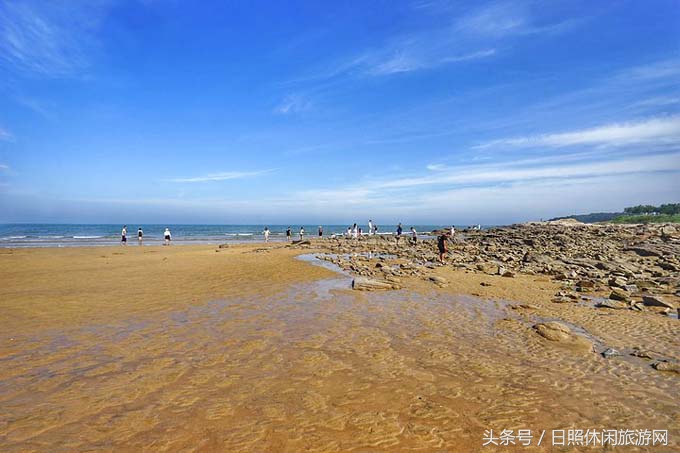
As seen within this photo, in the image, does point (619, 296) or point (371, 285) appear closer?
point (619, 296)

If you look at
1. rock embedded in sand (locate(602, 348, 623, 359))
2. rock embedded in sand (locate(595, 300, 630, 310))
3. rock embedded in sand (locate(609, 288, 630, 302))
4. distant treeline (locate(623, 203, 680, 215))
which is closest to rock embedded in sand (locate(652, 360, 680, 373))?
rock embedded in sand (locate(602, 348, 623, 359))

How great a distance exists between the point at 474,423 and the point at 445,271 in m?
16.2

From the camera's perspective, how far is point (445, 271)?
68.3 ft

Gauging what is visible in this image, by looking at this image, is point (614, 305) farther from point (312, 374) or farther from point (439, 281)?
point (312, 374)

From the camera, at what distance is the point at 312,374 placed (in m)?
6.90

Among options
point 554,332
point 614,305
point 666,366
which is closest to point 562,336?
point 554,332

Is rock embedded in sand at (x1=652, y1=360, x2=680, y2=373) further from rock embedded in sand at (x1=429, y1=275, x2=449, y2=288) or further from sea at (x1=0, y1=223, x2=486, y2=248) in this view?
sea at (x1=0, y1=223, x2=486, y2=248)

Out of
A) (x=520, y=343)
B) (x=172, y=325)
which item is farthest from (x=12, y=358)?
(x=520, y=343)

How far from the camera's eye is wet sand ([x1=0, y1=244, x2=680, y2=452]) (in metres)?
4.96

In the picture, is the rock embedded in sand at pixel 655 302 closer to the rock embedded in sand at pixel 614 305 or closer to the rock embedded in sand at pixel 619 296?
the rock embedded in sand at pixel 619 296

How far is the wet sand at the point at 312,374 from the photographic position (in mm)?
4957

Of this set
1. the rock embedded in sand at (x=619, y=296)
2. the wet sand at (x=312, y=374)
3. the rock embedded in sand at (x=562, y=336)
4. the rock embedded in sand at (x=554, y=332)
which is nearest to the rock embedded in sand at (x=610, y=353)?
the wet sand at (x=312, y=374)

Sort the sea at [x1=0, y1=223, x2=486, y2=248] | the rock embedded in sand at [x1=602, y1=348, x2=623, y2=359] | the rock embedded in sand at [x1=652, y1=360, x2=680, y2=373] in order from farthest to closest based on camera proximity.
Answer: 1. the sea at [x1=0, y1=223, x2=486, y2=248]
2. the rock embedded in sand at [x1=602, y1=348, x2=623, y2=359]
3. the rock embedded in sand at [x1=652, y1=360, x2=680, y2=373]

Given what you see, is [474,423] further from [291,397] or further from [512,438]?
[291,397]
